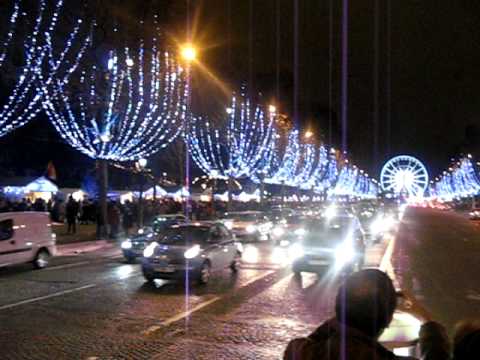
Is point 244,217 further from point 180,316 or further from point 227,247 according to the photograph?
point 180,316

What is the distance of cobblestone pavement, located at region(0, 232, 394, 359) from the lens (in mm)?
9742

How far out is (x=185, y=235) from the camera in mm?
18453

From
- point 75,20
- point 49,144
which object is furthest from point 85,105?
point 49,144

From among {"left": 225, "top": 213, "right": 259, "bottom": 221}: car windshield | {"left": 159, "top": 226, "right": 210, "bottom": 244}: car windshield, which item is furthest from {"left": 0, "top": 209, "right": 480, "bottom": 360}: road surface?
{"left": 225, "top": 213, "right": 259, "bottom": 221}: car windshield

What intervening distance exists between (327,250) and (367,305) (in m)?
16.9

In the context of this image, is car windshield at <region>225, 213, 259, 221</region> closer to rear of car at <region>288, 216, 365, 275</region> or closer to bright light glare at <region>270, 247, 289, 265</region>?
bright light glare at <region>270, 247, 289, 265</region>

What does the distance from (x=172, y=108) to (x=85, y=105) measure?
789 centimetres

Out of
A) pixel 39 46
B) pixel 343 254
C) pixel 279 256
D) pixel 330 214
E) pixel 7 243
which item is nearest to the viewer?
pixel 7 243

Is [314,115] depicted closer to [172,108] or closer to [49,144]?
[49,144]

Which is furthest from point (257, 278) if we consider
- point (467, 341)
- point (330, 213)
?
point (467, 341)

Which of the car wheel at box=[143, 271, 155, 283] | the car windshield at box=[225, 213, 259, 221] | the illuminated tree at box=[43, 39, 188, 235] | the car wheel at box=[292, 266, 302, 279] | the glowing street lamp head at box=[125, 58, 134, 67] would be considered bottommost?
the car wheel at box=[292, 266, 302, 279]

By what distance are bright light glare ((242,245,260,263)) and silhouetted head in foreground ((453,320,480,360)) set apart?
21033 millimetres

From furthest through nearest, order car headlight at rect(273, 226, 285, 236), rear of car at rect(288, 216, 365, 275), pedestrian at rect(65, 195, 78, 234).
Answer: pedestrian at rect(65, 195, 78, 234) → car headlight at rect(273, 226, 285, 236) → rear of car at rect(288, 216, 365, 275)

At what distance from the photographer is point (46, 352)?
31.1 feet
